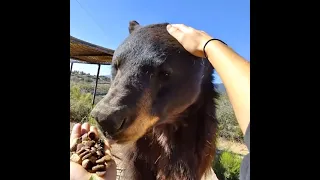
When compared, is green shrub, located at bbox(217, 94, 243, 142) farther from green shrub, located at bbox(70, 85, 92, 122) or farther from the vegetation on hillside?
green shrub, located at bbox(70, 85, 92, 122)

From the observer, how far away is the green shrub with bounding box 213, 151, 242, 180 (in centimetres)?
56

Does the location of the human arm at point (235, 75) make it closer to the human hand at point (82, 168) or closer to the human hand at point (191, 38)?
the human hand at point (191, 38)

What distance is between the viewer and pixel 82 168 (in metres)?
0.52

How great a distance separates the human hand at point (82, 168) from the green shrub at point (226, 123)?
22 centimetres

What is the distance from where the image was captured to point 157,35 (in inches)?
22.6

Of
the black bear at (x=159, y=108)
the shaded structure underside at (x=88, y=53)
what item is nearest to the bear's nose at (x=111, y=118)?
the black bear at (x=159, y=108)

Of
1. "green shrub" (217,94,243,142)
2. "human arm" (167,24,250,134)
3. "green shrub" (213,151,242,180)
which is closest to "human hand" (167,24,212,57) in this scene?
"human arm" (167,24,250,134)

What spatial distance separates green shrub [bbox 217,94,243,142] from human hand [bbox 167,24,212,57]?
0.42 feet

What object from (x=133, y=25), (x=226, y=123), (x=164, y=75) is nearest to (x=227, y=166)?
(x=226, y=123)

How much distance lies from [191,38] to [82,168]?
11.5 inches

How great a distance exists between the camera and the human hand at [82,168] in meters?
0.51
